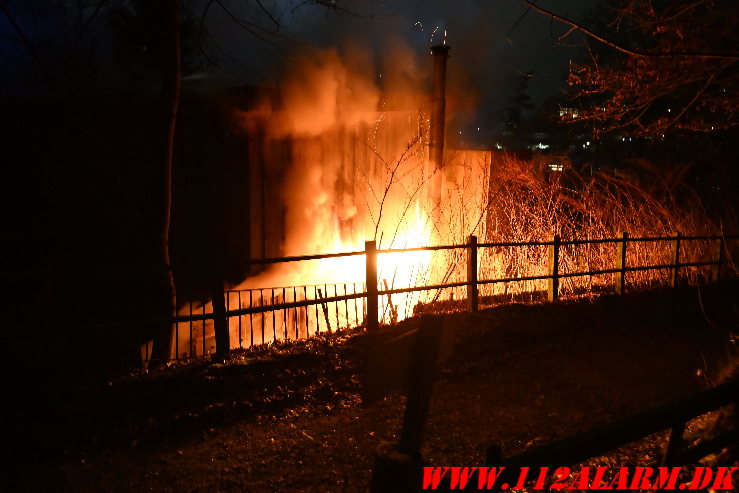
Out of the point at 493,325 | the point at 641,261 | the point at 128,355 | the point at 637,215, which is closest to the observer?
the point at 493,325

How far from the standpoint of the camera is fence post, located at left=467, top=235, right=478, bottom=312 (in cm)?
720

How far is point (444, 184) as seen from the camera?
483 inches

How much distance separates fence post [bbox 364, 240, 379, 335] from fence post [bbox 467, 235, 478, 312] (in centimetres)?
168

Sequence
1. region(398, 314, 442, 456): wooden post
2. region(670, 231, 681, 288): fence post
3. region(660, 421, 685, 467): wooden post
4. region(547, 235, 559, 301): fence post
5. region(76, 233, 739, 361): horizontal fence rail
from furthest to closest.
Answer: region(670, 231, 681, 288): fence post, region(547, 235, 559, 301): fence post, region(76, 233, 739, 361): horizontal fence rail, region(660, 421, 685, 467): wooden post, region(398, 314, 442, 456): wooden post

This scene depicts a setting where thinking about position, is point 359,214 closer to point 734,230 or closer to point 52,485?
point 52,485

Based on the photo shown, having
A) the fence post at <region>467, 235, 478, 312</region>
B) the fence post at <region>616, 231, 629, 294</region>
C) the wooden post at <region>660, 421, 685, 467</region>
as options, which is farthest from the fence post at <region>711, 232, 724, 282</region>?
the wooden post at <region>660, 421, 685, 467</region>

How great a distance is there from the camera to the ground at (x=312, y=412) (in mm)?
3779

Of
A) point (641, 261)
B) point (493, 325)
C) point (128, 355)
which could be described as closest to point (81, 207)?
point (128, 355)

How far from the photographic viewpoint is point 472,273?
23.9ft

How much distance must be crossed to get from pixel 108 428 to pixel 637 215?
38.6 feet

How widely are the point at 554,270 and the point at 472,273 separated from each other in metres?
1.76

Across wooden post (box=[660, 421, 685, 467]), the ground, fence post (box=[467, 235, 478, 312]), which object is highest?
fence post (box=[467, 235, 478, 312])

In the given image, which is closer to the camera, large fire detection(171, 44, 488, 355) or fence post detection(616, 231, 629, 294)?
fence post detection(616, 231, 629, 294)

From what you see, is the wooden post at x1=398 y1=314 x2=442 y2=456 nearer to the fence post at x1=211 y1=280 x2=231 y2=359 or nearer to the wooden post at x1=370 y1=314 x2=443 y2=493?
the wooden post at x1=370 y1=314 x2=443 y2=493
